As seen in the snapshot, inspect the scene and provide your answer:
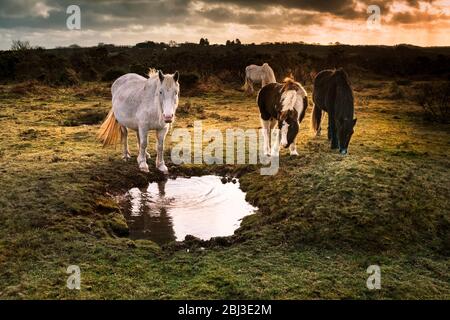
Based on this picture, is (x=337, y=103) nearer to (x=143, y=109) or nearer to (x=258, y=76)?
(x=143, y=109)

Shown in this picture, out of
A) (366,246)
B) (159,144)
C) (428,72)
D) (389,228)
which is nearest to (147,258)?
(366,246)

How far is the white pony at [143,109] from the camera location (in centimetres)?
768

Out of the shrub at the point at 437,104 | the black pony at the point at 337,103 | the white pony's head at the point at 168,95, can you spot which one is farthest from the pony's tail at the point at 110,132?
the shrub at the point at 437,104

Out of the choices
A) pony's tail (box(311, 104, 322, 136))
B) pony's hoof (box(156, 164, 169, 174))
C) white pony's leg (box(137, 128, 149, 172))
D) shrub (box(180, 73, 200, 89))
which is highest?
shrub (box(180, 73, 200, 89))

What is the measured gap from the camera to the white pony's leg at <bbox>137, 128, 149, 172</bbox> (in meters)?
8.67

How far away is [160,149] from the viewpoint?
29.2ft

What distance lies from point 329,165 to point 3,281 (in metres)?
5.71

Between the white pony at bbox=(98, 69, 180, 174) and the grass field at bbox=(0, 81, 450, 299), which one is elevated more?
the white pony at bbox=(98, 69, 180, 174)

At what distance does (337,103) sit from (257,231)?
399 cm

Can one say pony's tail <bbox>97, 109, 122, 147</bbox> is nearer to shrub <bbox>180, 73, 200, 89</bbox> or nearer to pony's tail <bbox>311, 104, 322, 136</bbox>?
pony's tail <bbox>311, 104, 322, 136</bbox>

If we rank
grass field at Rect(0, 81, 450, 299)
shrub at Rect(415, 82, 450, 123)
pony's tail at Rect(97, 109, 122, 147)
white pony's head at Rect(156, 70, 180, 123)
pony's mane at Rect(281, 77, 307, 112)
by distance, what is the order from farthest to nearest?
1. shrub at Rect(415, 82, 450, 123)
2. pony's tail at Rect(97, 109, 122, 147)
3. pony's mane at Rect(281, 77, 307, 112)
4. white pony's head at Rect(156, 70, 180, 123)
5. grass field at Rect(0, 81, 450, 299)

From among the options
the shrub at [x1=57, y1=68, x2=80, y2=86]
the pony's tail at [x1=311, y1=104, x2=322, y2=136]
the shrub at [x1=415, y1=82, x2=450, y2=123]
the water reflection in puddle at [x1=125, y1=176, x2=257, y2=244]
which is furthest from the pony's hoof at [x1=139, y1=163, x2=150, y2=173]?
the shrub at [x1=57, y1=68, x2=80, y2=86]

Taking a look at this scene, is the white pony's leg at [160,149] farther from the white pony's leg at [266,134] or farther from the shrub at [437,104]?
the shrub at [437,104]

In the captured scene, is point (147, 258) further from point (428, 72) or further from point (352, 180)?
point (428, 72)
